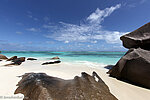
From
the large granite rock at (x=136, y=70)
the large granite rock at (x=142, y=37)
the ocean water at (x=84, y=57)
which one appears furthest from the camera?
the ocean water at (x=84, y=57)

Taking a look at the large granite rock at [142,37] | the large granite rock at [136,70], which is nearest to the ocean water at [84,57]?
the large granite rock at [142,37]

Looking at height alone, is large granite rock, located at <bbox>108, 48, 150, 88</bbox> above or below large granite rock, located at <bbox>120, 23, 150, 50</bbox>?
below

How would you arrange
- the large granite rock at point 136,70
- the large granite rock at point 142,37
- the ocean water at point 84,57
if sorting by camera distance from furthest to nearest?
the ocean water at point 84,57 < the large granite rock at point 142,37 < the large granite rock at point 136,70

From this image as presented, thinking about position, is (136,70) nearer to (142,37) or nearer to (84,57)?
(142,37)

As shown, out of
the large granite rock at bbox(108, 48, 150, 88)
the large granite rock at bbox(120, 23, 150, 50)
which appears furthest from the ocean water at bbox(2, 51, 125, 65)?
the large granite rock at bbox(108, 48, 150, 88)

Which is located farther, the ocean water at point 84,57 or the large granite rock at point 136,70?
the ocean water at point 84,57

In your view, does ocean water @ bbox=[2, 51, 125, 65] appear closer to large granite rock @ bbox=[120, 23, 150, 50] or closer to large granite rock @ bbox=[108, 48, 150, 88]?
large granite rock @ bbox=[120, 23, 150, 50]

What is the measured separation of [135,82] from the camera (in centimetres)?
275

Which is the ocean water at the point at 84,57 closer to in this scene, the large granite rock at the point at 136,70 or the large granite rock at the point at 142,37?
the large granite rock at the point at 142,37

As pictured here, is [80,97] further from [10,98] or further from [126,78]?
[126,78]

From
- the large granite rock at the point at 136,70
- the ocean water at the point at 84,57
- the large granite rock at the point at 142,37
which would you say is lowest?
the ocean water at the point at 84,57

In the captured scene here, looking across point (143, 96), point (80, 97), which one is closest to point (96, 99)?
A: point (80, 97)

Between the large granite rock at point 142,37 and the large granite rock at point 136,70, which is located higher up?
the large granite rock at point 142,37

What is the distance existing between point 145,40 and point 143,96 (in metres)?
4.19
